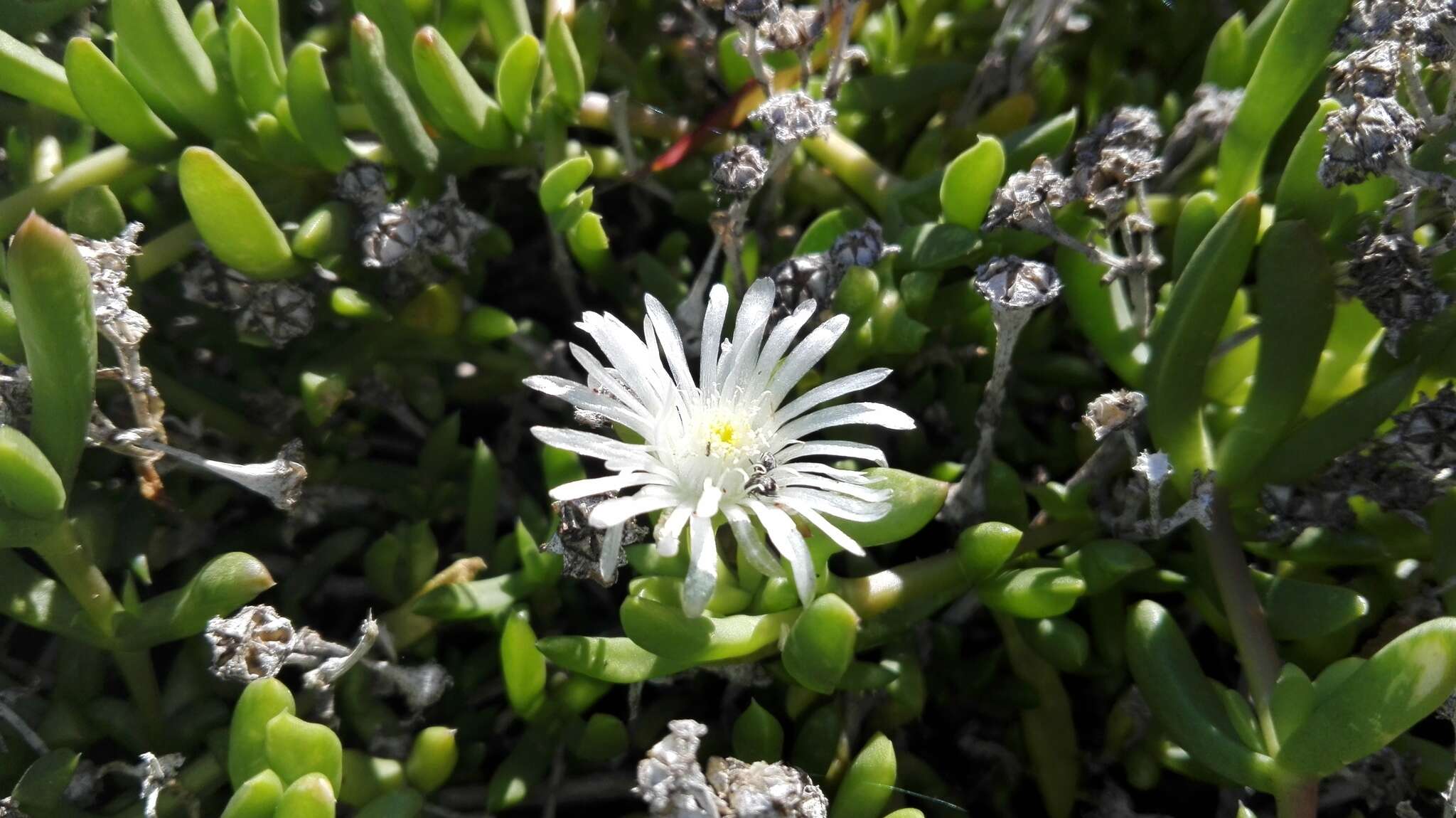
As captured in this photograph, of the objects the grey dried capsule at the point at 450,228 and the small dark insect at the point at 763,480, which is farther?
the grey dried capsule at the point at 450,228

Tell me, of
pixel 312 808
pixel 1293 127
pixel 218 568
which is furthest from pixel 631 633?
pixel 1293 127

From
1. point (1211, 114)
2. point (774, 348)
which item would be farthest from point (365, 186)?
point (1211, 114)

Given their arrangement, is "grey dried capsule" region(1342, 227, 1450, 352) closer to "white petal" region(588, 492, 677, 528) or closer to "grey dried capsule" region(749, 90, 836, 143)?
"grey dried capsule" region(749, 90, 836, 143)

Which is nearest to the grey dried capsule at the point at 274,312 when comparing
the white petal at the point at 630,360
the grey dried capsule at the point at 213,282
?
the grey dried capsule at the point at 213,282

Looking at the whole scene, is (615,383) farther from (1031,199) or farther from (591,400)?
(1031,199)

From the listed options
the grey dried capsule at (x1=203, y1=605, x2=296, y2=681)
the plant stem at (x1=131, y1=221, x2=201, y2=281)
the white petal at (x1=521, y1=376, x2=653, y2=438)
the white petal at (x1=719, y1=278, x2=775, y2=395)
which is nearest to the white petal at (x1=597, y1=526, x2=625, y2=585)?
the white petal at (x1=521, y1=376, x2=653, y2=438)

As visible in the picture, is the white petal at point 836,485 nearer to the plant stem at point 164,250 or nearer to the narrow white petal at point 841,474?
the narrow white petal at point 841,474
